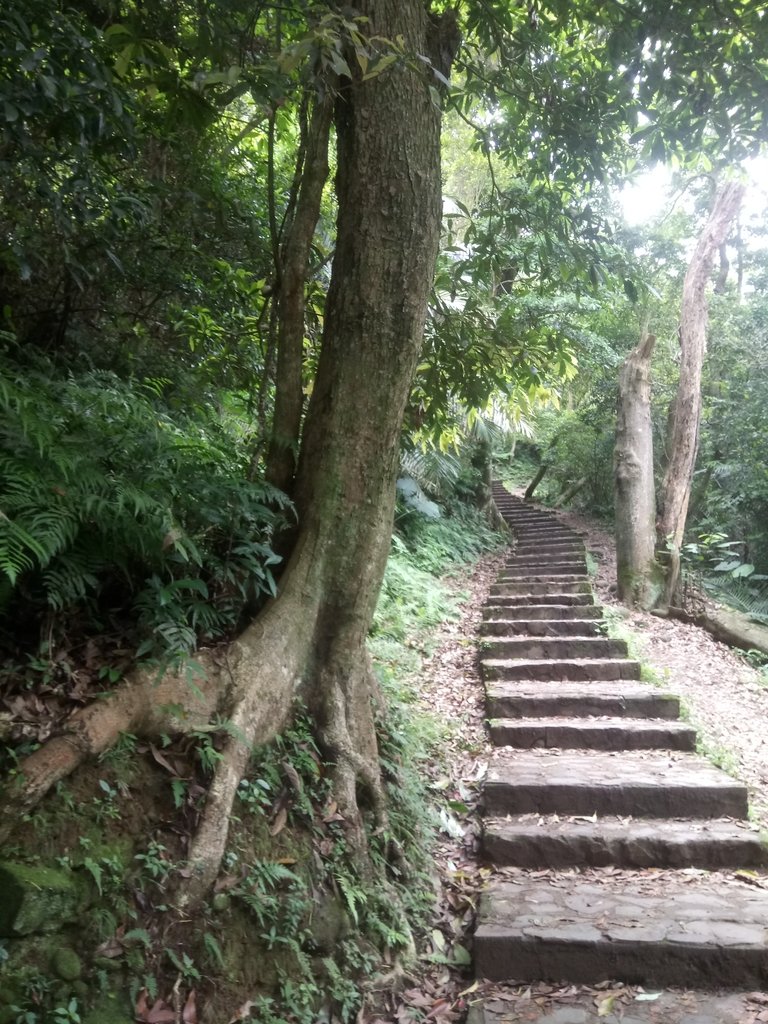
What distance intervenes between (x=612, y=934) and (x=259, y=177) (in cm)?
539

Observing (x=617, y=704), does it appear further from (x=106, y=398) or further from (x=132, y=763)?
(x=106, y=398)

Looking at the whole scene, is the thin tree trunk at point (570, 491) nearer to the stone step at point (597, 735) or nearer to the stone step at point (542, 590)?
the stone step at point (542, 590)

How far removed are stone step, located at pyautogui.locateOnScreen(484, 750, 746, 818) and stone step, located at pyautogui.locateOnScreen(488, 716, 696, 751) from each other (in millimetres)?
359

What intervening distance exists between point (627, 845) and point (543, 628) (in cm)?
374

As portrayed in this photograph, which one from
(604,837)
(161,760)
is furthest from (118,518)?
(604,837)

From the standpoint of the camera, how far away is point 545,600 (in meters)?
9.04

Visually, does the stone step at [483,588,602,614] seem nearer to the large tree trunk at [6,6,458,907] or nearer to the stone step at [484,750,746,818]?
the stone step at [484,750,746,818]

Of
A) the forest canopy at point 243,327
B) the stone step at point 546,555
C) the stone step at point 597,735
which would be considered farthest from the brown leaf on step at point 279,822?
the stone step at point 546,555

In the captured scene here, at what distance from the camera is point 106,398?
2.82m

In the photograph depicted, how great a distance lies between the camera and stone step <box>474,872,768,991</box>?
324cm

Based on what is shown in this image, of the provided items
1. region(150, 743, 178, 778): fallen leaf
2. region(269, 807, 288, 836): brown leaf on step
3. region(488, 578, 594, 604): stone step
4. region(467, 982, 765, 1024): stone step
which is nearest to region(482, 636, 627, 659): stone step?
region(488, 578, 594, 604): stone step

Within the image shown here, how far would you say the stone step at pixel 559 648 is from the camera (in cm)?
720

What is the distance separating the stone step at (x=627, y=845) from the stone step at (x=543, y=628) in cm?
340

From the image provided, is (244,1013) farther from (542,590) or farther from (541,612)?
(542,590)
